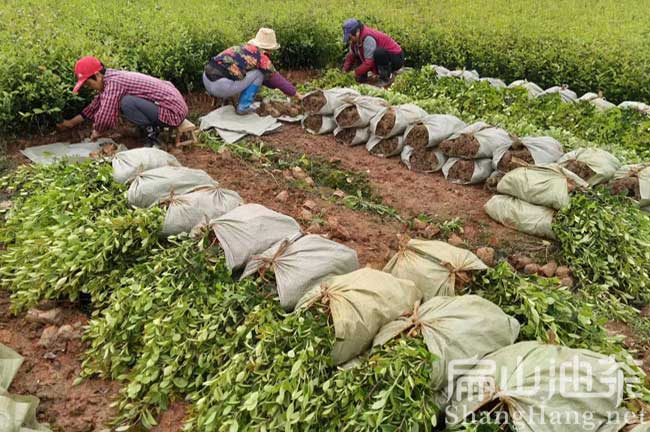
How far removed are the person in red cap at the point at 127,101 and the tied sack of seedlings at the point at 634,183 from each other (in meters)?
4.32

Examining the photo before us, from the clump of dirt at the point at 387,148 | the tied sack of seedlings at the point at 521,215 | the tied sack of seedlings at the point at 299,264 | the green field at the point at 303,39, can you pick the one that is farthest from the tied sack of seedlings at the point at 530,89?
the tied sack of seedlings at the point at 299,264

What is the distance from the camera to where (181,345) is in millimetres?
3023

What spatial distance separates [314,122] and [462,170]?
198cm

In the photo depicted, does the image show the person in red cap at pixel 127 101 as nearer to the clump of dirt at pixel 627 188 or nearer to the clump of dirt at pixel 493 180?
the clump of dirt at pixel 493 180

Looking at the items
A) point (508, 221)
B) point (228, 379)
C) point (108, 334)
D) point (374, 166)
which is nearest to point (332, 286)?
point (228, 379)

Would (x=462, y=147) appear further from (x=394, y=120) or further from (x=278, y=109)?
(x=278, y=109)

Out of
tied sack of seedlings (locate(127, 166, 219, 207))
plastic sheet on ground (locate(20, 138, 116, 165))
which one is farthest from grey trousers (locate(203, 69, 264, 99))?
tied sack of seedlings (locate(127, 166, 219, 207))

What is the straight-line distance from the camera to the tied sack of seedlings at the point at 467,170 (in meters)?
5.41

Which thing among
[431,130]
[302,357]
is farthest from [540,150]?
[302,357]

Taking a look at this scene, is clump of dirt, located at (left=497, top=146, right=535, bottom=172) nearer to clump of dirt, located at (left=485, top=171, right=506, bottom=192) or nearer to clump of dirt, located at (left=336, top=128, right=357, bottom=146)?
clump of dirt, located at (left=485, top=171, right=506, bottom=192)

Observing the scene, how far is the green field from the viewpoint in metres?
5.60

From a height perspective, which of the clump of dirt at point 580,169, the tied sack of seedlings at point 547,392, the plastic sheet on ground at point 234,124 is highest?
the tied sack of seedlings at point 547,392

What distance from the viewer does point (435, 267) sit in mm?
3195

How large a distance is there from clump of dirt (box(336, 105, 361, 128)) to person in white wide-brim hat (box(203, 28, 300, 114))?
0.95 meters
